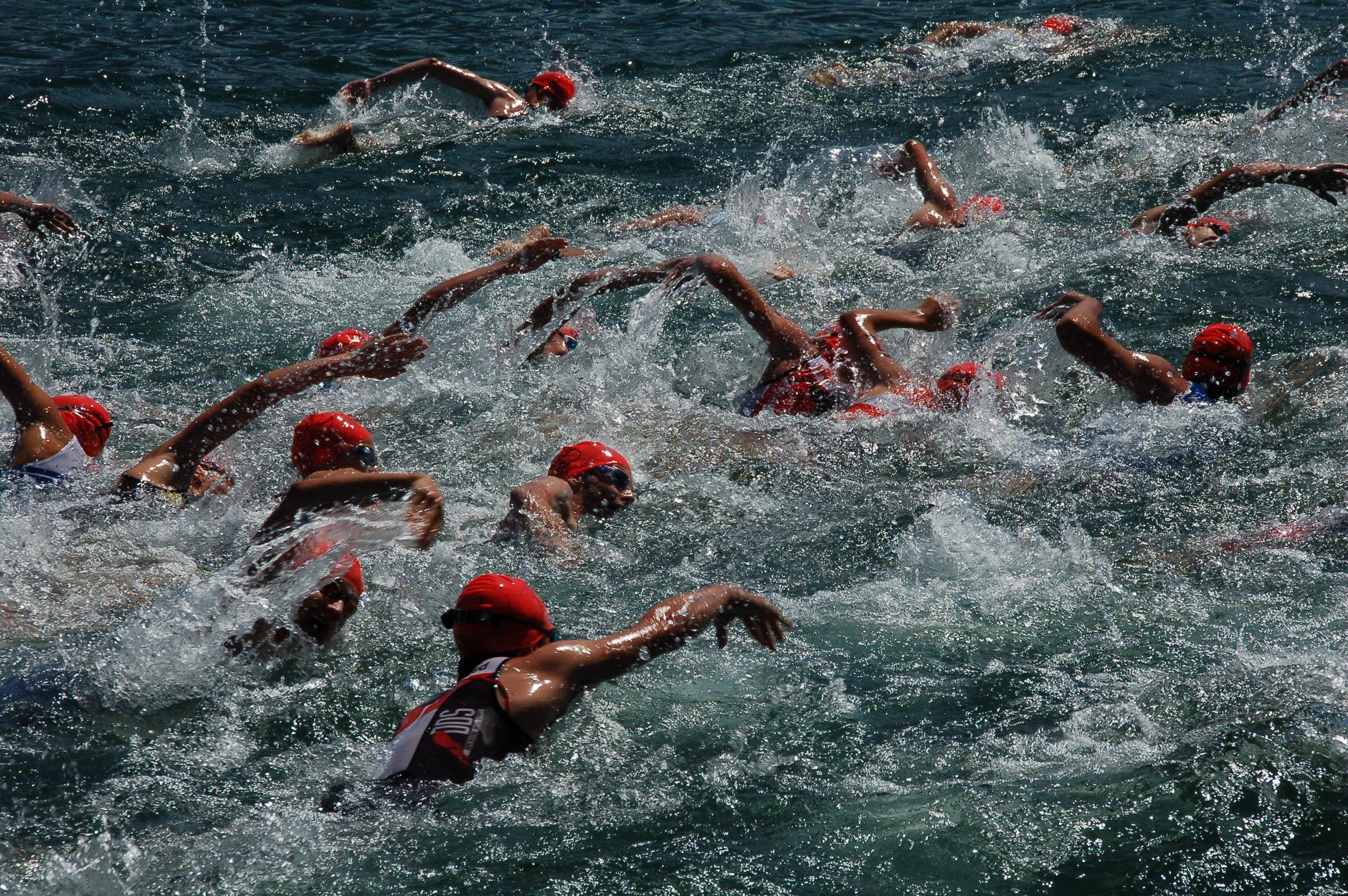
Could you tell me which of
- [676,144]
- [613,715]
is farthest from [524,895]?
[676,144]

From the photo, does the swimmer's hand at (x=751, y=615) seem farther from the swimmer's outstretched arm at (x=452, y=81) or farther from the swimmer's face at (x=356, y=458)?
the swimmer's outstretched arm at (x=452, y=81)

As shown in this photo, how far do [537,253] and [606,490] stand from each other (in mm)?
1608

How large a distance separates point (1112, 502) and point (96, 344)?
734cm

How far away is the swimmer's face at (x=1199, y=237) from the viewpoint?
959 centimetres

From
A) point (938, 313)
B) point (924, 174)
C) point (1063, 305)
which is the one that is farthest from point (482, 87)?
point (1063, 305)

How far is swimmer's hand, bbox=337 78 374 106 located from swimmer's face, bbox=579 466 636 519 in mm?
8161

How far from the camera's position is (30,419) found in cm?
614

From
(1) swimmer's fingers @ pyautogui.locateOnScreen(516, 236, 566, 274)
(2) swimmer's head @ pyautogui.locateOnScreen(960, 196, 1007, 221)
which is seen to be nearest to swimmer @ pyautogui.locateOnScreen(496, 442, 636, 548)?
(1) swimmer's fingers @ pyautogui.locateOnScreen(516, 236, 566, 274)

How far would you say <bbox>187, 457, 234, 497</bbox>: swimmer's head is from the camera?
6.20 m

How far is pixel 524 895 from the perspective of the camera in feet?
11.8

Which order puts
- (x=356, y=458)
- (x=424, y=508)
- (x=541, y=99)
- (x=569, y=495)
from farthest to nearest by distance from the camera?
(x=541, y=99), (x=569, y=495), (x=356, y=458), (x=424, y=508)

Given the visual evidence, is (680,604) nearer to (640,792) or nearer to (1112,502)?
(640,792)

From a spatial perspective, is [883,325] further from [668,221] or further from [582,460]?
[668,221]

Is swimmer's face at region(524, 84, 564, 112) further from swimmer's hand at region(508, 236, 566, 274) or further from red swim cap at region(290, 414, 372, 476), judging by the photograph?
red swim cap at region(290, 414, 372, 476)
